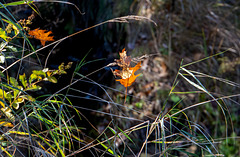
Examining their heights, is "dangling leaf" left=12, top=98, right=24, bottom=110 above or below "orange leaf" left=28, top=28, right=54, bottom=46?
below

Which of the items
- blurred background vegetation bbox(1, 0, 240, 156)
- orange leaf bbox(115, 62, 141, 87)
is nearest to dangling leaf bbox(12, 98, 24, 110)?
blurred background vegetation bbox(1, 0, 240, 156)

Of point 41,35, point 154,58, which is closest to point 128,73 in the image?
point 41,35

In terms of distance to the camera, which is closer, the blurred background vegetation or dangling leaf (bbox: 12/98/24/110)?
dangling leaf (bbox: 12/98/24/110)

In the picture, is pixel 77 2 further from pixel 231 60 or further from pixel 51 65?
pixel 231 60

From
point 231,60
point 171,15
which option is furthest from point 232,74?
point 171,15

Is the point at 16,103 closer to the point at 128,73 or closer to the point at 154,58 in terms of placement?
the point at 128,73

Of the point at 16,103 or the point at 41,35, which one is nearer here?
the point at 16,103

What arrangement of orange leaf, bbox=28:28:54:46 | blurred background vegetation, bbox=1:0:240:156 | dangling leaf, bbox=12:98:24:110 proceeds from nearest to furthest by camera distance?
dangling leaf, bbox=12:98:24:110
orange leaf, bbox=28:28:54:46
blurred background vegetation, bbox=1:0:240:156

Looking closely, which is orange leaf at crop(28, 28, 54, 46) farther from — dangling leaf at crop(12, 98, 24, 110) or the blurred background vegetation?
dangling leaf at crop(12, 98, 24, 110)
